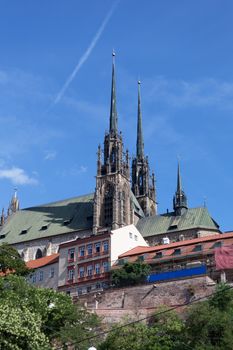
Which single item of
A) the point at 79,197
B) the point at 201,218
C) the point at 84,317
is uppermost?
the point at 79,197

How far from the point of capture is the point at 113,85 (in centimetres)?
12588

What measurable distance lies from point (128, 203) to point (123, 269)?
32.2 m

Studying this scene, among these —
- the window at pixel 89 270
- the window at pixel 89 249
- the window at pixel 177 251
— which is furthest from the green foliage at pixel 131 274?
the window at pixel 89 249

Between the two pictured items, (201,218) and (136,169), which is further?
(136,169)

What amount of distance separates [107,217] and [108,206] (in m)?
1.92

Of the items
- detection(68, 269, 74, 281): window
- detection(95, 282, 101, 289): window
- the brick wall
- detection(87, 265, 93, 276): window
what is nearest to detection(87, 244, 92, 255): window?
detection(87, 265, 93, 276): window

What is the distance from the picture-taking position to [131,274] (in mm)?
75000

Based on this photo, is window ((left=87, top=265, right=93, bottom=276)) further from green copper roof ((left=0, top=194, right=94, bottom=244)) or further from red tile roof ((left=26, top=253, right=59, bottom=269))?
green copper roof ((left=0, top=194, right=94, bottom=244))

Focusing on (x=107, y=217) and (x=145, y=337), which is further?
(x=107, y=217)

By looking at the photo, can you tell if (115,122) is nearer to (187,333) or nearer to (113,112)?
(113,112)

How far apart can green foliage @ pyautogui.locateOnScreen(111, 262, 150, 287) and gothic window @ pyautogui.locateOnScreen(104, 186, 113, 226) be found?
2733 cm

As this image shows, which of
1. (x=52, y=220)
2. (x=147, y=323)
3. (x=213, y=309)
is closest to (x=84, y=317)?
(x=147, y=323)

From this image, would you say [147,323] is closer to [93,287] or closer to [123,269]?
[123,269]

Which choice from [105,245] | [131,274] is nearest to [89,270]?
[105,245]
